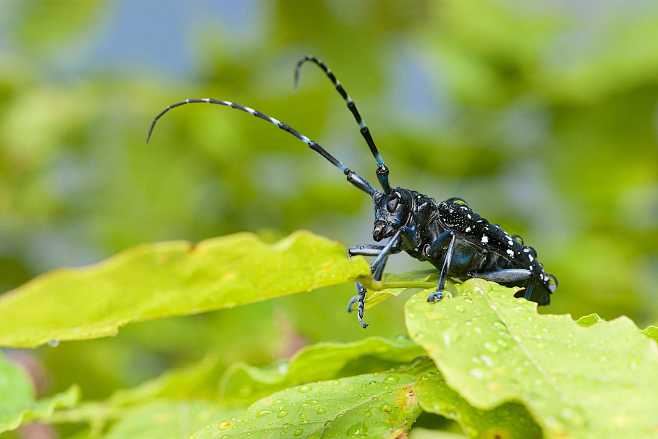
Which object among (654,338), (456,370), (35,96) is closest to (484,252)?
(654,338)

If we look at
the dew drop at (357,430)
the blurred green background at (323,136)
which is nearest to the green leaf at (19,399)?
the dew drop at (357,430)

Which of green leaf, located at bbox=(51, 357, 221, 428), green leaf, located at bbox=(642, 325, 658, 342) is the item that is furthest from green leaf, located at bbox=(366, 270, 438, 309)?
green leaf, located at bbox=(51, 357, 221, 428)

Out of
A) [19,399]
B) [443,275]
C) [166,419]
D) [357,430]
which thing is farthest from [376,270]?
[19,399]

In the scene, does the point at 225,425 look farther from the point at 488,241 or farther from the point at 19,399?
the point at 488,241

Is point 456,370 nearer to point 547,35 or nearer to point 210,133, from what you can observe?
point 210,133

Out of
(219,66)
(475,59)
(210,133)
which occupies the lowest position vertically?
(210,133)

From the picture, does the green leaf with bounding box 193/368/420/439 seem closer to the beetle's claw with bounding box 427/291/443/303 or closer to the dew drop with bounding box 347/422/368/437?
the dew drop with bounding box 347/422/368/437
